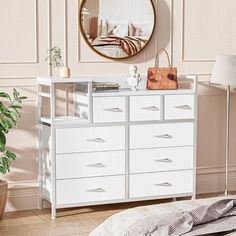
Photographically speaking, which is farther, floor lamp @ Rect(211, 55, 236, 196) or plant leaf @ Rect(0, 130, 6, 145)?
floor lamp @ Rect(211, 55, 236, 196)

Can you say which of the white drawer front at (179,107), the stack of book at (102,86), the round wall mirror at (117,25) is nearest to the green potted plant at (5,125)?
the stack of book at (102,86)

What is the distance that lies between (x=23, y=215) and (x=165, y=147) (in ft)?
4.25

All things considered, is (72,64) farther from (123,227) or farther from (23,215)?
(123,227)

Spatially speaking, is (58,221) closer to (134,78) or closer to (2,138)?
(2,138)

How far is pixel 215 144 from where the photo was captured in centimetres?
605

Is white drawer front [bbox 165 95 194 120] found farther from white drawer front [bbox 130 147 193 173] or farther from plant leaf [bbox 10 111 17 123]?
plant leaf [bbox 10 111 17 123]

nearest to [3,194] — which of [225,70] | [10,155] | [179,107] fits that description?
[10,155]

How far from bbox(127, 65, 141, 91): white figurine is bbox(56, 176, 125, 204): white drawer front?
780mm

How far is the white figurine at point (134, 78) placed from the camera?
5.40m

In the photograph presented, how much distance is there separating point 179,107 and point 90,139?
0.83m

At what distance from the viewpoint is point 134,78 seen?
5.41m

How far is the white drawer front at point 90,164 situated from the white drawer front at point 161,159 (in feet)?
0.40

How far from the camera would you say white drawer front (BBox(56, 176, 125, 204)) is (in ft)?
16.7

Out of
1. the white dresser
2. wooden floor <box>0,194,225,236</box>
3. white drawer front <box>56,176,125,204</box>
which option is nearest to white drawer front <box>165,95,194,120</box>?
the white dresser
